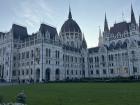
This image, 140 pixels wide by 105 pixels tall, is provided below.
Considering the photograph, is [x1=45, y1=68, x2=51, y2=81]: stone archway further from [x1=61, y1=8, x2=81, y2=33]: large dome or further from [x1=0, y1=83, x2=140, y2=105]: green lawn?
[x1=0, y1=83, x2=140, y2=105]: green lawn

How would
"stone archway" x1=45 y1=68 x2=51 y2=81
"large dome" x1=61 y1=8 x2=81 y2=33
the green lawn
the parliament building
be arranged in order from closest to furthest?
the green lawn → "stone archway" x1=45 y1=68 x2=51 y2=81 → the parliament building → "large dome" x1=61 y1=8 x2=81 y2=33

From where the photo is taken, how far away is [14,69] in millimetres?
99750

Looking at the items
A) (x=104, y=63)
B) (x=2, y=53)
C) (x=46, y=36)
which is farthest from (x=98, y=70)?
(x=2, y=53)

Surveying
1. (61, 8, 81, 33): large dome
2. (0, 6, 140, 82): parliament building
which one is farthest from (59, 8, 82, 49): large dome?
(0, 6, 140, 82): parliament building

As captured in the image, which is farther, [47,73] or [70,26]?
[70,26]

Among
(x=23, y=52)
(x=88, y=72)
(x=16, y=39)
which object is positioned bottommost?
(x=88, y=72)

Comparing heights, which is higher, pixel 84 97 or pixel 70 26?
pixel 70 26

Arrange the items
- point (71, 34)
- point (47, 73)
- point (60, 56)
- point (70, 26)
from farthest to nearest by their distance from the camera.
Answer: point (70, 26) < point (71, 34) < point (60, 56) < point (47, 73)

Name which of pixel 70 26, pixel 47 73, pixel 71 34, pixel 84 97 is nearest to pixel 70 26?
pixel 70 26

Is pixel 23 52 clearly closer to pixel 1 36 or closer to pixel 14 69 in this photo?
pixel 14 69

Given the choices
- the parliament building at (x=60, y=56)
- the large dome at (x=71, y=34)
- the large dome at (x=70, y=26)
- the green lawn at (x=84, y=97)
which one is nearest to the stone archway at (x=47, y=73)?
the parliament building at (x=60, y=56)

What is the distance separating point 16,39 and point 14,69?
579 inches

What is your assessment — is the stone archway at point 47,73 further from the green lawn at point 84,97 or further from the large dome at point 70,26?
the green lawn at point 84,97

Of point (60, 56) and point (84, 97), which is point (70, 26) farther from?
point (84, 97)
